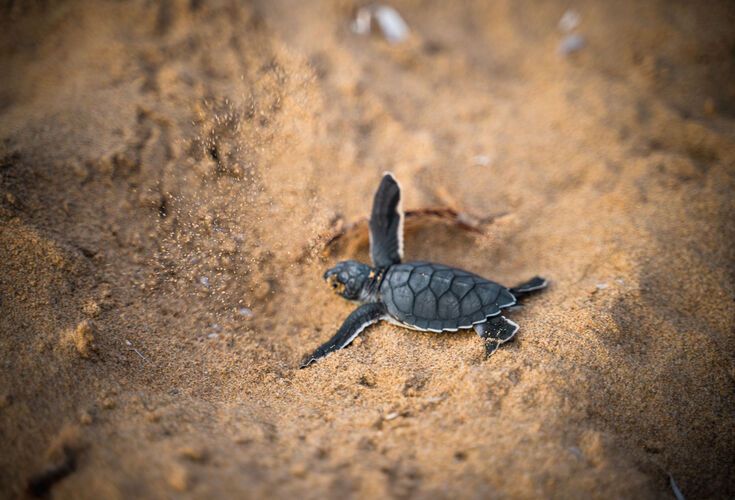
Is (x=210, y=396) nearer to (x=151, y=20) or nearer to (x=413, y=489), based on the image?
(x=413, y=489)

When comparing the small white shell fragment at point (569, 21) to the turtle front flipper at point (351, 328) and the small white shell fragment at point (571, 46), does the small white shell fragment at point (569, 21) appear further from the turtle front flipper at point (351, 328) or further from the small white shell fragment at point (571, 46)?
the turtle front flipper at point (351, 328)

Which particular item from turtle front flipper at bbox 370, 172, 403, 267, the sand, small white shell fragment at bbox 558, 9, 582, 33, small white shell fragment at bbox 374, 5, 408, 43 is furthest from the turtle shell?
small white shell fragment at bbox 558, 9, 582, 33

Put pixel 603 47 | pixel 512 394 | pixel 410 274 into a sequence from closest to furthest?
pixel 512 394 → pixel 410 274 → pixel 603 47

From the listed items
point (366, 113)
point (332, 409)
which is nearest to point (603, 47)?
point (366, 113)

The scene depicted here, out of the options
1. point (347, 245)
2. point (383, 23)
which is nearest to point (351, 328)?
point (347, 245)

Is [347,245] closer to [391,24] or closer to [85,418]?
[85,418]

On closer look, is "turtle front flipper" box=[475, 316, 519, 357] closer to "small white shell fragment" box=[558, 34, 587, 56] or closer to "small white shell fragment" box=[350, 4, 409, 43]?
"small white shell fragment" box=[350, 4, 409, 43]
